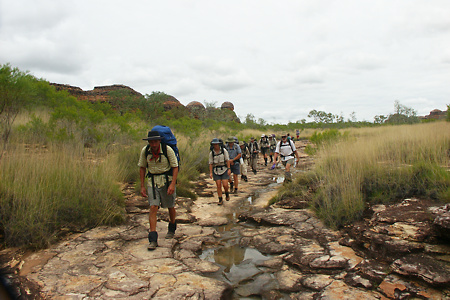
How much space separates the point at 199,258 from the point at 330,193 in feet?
10.2

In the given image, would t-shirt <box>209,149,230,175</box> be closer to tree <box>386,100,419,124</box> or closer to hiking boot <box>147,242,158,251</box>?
hiking boot <box>147,242,158,251</box>

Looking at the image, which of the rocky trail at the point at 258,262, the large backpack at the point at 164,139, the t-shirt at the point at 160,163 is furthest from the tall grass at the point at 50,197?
the large backpack at the point at 164,139

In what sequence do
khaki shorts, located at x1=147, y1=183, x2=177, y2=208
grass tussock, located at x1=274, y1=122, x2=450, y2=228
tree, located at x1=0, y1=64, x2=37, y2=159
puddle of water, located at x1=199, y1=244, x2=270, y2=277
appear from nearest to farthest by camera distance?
puddle of water, located at x1=199, y1=244, x2=270, y2=277
khaki shorts, located at x1=147, y1=183, x2=177, y2=208
grass tussock, located at x1=274, y1=122, x2=450, y2=228
tree, located at x1=0, y1=64, x2=37, y2=159

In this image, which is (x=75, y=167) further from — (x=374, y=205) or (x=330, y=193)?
(x=374, y=205)

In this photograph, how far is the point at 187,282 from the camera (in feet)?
11.2

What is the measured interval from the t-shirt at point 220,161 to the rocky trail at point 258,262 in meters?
2.42

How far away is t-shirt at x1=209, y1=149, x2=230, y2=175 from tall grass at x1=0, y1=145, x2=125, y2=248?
273 centimetres

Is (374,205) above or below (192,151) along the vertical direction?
below

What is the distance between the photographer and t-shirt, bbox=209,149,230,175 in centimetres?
776

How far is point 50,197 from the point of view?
473 cm

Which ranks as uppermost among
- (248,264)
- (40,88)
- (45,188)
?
(40,88)

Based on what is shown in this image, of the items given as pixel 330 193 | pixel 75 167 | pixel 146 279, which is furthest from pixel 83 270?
pixel 330 193

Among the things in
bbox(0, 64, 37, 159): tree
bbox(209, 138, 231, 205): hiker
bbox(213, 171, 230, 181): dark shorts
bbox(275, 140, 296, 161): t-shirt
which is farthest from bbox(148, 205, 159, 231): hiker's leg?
bbox(275, 140, 296, 161): t-shirt

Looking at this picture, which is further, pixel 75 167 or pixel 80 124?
pixel 80 124
